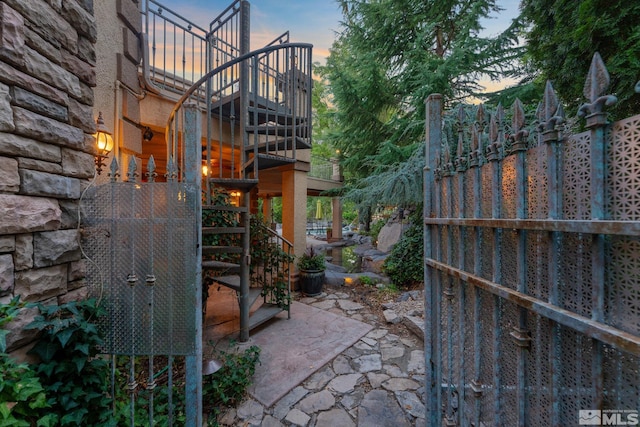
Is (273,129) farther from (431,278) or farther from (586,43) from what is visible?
(586,43)

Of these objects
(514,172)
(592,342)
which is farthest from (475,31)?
(592,342)

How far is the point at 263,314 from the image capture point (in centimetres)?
319

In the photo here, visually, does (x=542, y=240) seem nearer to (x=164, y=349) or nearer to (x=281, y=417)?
(x=164, y=349)

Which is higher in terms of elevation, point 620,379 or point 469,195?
point 469,195

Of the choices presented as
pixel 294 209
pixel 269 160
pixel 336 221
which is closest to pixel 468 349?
pixel 269 160

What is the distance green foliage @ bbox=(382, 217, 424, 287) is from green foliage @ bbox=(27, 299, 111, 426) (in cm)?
457

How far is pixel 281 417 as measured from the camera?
5.94 ft

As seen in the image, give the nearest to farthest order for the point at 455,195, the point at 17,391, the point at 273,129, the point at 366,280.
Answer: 1. the point at 17,391
2. the point at 455,195
3. the point at 273,129
4. the point at 366,280

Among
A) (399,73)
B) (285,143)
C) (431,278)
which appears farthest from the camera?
(399,73)

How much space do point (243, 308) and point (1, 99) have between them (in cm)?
237

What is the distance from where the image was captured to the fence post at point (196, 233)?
1328 mm

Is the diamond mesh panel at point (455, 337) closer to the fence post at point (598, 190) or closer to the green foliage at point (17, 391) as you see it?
the fence post at point (598, 190)

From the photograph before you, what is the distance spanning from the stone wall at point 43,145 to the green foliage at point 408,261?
4.71m

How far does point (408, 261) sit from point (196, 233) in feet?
14.8
